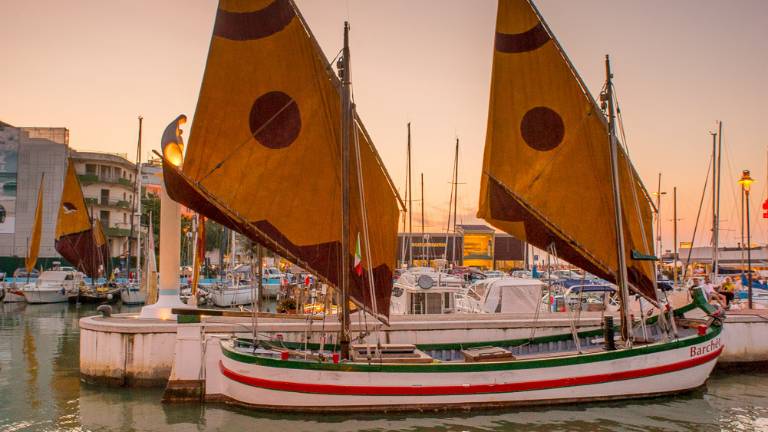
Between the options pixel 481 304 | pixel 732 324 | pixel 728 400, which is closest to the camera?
pixel 728 400

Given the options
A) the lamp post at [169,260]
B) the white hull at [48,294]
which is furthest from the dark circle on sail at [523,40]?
the white hull at [48,294]

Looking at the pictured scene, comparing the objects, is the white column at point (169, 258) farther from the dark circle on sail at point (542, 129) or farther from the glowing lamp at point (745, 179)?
the glowing lamp at point (745, 179)

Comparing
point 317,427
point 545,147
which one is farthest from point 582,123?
point 317,427

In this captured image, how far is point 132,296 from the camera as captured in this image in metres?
42.0

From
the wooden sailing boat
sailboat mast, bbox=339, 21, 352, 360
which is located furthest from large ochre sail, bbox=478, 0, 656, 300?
sailboat mast, bbox=339, 21, 352, 360

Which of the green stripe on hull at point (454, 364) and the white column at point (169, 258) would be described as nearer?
the green stripe on hull at point (454, 364)

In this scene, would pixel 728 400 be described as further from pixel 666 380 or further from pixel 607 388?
pixel 607 388

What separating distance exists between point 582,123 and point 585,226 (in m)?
2.69

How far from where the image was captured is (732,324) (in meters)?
17.9

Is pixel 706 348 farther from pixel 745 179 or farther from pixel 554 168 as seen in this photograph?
pixel 745 179

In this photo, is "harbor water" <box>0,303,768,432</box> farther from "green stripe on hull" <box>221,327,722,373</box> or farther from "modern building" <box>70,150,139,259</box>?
"modern building" <box>70,150,139,259</box>

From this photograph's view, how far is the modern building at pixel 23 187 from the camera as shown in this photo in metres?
57.7

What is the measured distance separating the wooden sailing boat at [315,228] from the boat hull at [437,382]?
26mm

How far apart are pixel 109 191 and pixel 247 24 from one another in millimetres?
56642
